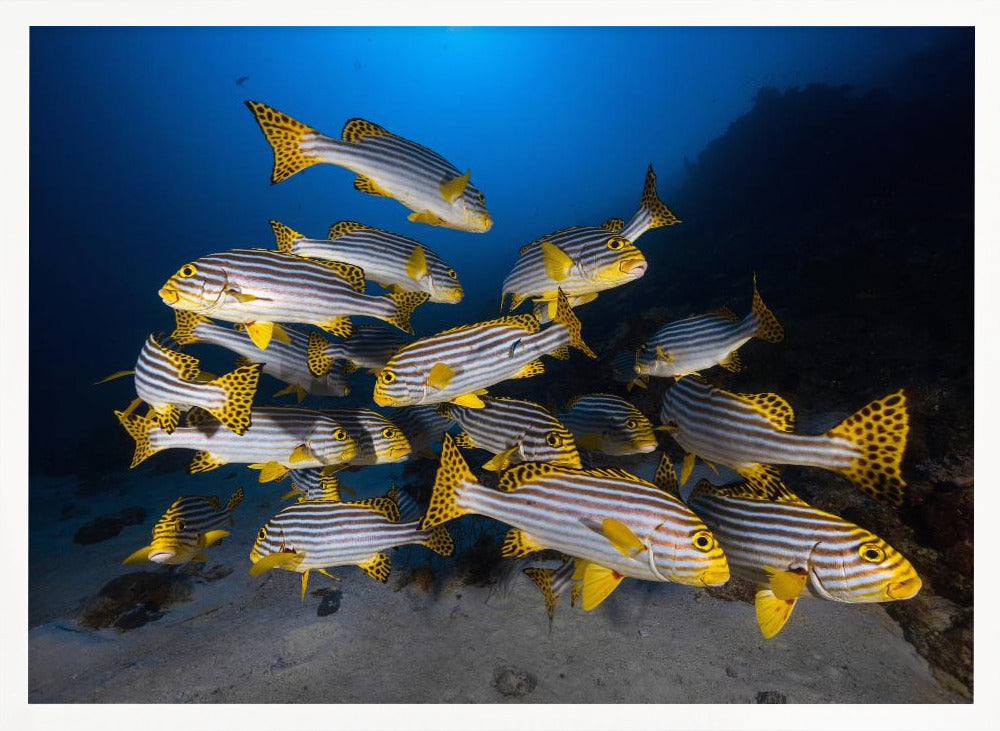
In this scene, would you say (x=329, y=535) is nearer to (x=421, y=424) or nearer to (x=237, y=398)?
(x=237, y=398)

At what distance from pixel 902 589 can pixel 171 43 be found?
78.2 meters

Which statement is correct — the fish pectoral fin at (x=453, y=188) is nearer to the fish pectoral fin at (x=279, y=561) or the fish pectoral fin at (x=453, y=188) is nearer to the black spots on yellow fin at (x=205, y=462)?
the black spots on yellow fin at (x=205, y=462)

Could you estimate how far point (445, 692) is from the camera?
161 inches

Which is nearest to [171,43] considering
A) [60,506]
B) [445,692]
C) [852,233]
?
[60,506]

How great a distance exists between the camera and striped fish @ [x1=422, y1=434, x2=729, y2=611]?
2.44m

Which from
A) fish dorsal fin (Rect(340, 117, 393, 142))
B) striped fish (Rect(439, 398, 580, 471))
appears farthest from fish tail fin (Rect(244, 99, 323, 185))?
striped fish (Rect(439, 398, 580, 471))

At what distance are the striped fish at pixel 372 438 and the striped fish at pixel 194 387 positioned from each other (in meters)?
0.82

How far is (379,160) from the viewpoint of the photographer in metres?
3.87

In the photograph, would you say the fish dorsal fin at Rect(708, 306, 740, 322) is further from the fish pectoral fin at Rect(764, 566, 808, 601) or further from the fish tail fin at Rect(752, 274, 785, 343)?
the fish pectoral fin at Rect(764, 566, 808, 601)

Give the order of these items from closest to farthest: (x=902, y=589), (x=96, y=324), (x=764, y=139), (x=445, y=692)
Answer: (x=902, y=589) → (x=445, y=692) → (x=764, y=139) → (x=96, y=324)

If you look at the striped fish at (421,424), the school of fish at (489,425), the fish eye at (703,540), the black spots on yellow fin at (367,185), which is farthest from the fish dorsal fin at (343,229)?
the fish eye at (703,540)

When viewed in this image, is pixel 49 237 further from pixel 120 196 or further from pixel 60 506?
pixel 60 506

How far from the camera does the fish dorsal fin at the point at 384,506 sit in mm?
3889

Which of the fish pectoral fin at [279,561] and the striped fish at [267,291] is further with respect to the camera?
the fish pectoral fin at [279,561]
